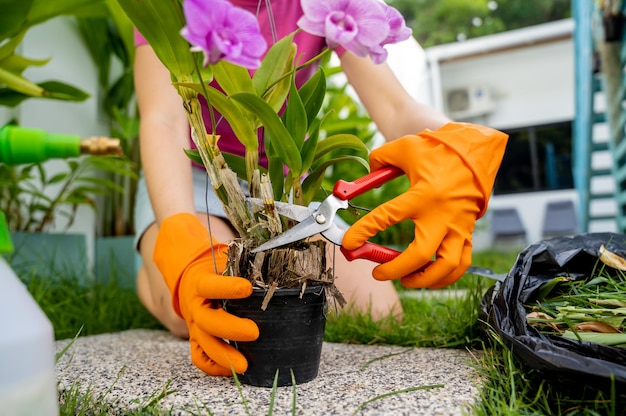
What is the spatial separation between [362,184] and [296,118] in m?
0.15

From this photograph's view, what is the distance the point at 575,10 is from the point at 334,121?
2.44 m

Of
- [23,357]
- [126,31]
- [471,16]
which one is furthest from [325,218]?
[471,16]

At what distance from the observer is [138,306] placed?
1.80m

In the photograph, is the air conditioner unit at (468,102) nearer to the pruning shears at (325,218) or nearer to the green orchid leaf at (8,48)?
the green orchid leaf at (8,48)

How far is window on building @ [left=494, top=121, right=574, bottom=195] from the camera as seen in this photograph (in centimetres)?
714

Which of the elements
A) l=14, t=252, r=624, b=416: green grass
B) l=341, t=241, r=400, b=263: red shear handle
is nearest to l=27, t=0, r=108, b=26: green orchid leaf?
l=14, t=252, r=624, b=416: green grass

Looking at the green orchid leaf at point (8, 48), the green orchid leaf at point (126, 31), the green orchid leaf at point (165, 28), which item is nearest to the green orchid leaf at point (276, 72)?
the green orchid leaf at point (165, 28)

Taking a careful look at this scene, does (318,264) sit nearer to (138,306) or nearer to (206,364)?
(206,364)

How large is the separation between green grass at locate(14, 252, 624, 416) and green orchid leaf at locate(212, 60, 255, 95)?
0.48 metres

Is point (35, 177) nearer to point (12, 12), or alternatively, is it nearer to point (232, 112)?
point (12, 12)

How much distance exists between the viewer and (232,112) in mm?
782

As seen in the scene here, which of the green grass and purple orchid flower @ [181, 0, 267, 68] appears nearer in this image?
purple orchid flower @ [181, 0, 267, 68]

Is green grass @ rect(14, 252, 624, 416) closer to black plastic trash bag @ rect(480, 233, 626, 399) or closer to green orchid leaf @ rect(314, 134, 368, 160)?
black plastic trash bag @ rect(480, 233, 626, 399)

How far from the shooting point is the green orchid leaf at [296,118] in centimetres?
79
